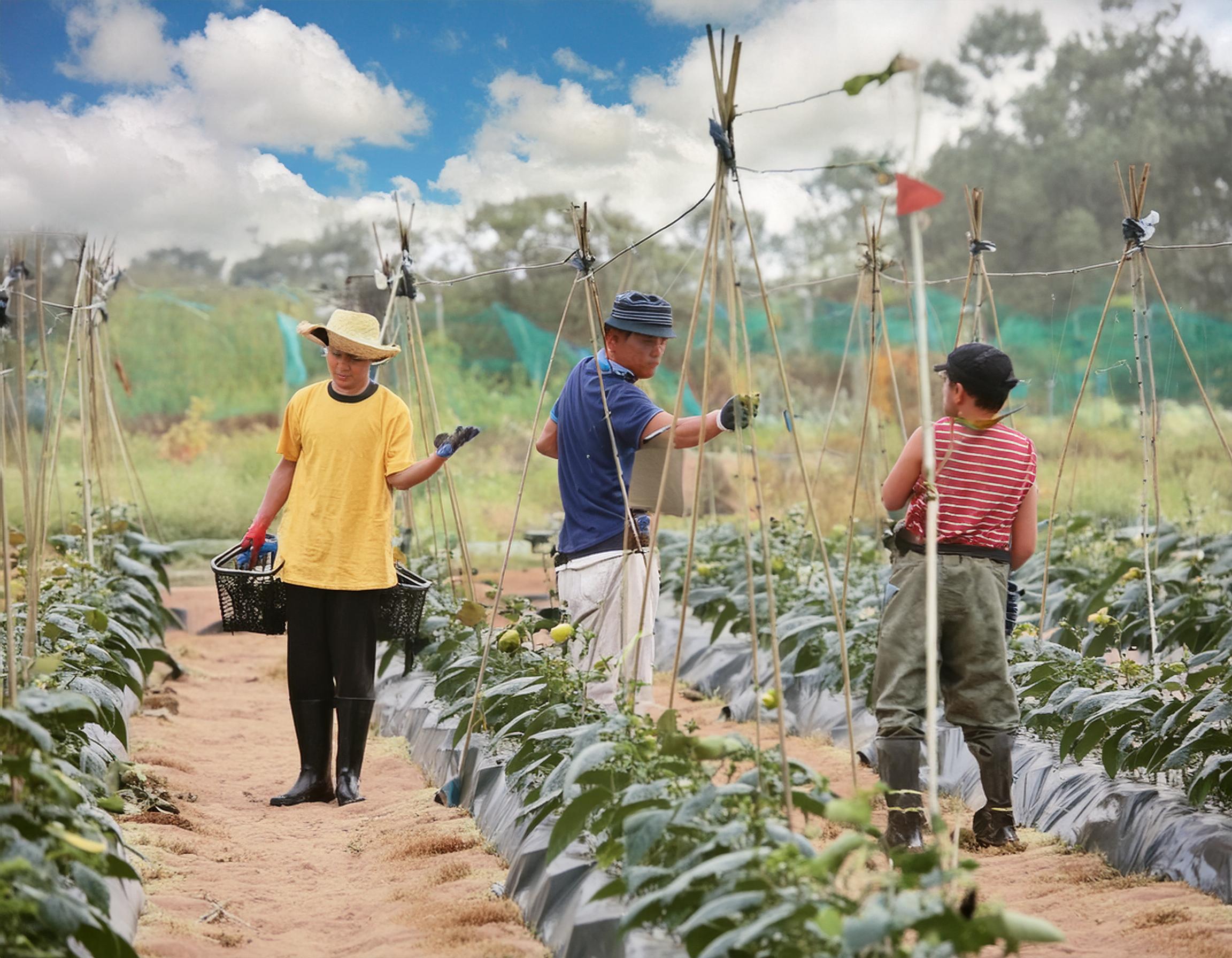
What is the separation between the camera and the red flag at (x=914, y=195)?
1.94m

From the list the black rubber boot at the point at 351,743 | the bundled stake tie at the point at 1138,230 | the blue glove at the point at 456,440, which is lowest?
the black rubber boot at the point at 351,743

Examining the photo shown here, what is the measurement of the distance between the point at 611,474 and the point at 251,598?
119 centimetres

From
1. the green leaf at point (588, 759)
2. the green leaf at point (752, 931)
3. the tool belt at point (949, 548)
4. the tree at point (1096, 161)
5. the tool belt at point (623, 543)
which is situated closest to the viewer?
the green leaf at point (752, 931)

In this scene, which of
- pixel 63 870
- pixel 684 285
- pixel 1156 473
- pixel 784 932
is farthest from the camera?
pixel 684 285

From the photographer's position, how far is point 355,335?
12.1 ft

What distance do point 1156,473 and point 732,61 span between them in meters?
2.22

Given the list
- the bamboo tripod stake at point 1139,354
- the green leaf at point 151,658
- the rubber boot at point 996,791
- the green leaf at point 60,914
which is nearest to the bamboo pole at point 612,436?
the rubber boot at point 996,791

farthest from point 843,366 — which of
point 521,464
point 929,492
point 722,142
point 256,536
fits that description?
point 521,464

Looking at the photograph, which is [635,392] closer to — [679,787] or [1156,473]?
[679,787]

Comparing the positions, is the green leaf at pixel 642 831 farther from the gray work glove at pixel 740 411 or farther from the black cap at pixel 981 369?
the black cap at pixel 981 369

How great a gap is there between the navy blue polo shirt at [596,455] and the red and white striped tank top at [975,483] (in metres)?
0.76

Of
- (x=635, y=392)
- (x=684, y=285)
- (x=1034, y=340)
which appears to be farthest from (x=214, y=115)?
(x=635, y=392)

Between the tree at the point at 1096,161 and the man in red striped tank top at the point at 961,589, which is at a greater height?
the tree at the point at 1096,161

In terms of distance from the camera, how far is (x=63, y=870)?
Answer: 2.13 metres
